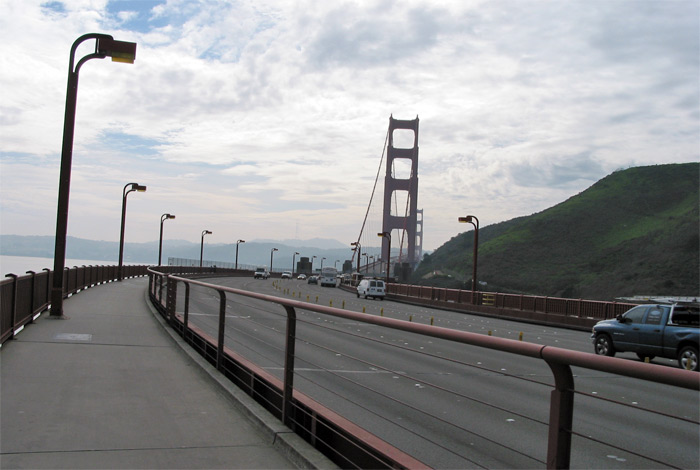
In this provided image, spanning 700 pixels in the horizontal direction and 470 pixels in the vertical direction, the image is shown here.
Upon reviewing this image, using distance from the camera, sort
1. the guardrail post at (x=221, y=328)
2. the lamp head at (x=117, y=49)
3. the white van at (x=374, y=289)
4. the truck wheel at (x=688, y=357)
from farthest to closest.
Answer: the white van at (x=374, y=289)
the lamp head at (x=117, y=49)
the truck wheel at (x=688, y=357)
the guardrail post at (x=221, y=328)

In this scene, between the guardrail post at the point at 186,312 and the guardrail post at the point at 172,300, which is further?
the guardrail post at the point at 172,300

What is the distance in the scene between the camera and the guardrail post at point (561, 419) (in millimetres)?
2980

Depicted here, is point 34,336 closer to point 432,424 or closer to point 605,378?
point 432,424

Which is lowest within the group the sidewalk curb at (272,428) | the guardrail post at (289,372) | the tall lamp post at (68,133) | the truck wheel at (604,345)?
the truck wheel at (604,345)

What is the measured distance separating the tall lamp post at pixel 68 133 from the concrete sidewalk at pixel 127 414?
418 centimetres

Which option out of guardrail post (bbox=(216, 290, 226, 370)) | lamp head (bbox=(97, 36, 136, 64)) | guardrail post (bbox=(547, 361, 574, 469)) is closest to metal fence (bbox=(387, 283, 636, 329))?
lamp head (bbox=(97, 36, 136, 64))

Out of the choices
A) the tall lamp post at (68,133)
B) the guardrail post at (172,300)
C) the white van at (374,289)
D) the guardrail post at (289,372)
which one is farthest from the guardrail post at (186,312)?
the white van at (374,289)

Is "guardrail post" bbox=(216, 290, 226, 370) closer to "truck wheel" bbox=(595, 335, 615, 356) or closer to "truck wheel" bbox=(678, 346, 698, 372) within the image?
"truck wheel" bbox=(678, 346, 698, 372)

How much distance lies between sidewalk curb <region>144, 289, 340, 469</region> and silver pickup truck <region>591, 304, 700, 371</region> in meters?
10.5

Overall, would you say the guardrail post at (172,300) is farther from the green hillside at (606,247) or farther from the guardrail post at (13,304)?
the green hillside at (606,247)

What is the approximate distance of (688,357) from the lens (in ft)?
46.3

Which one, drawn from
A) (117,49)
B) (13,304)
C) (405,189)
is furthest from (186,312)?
(405,189)

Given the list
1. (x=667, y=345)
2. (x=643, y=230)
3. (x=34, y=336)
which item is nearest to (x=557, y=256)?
(x=643, y=230)

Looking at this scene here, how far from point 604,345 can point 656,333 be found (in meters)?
1.49
